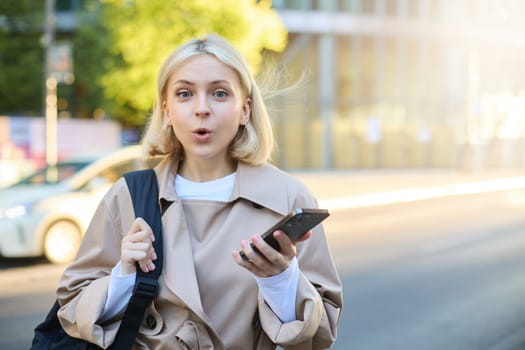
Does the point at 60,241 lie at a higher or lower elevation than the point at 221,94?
lower

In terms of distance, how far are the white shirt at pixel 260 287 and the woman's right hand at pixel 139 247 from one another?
5 cm

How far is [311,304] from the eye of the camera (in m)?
1.92

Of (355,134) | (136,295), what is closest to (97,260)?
(136,295)

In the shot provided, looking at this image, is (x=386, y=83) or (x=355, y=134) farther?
(x=386, y=83)

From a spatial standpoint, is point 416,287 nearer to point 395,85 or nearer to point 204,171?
point 204,171

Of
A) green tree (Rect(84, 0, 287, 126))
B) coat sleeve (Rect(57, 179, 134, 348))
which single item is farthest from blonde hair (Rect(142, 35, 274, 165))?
green tree (Rect(84, 0, 287, 126))

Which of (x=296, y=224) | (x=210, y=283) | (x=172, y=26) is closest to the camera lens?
(x=296, y=224)

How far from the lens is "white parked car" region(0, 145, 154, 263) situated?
32.9ft

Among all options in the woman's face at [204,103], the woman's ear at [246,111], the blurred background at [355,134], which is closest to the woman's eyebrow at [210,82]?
the woman's face at [204,103]

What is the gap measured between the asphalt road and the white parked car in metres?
0.33

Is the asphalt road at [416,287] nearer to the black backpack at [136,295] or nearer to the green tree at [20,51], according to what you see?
the black backpack at [136,295]

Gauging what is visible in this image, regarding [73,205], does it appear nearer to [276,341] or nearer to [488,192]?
[276,341]

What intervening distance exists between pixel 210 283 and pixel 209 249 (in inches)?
3.6

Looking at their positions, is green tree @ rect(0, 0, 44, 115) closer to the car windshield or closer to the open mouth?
the car windshield
